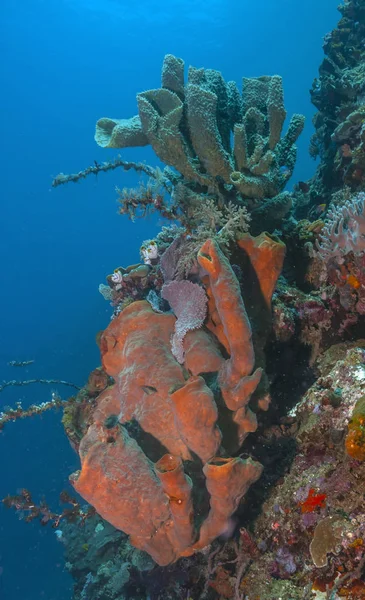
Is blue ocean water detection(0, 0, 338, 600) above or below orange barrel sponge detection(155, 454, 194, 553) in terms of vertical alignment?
above

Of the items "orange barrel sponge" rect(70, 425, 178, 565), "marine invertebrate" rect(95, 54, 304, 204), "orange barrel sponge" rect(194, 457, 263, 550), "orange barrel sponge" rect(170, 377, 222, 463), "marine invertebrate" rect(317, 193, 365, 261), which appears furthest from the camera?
"marine invertebrate" rect(95, 54, 304, 204)

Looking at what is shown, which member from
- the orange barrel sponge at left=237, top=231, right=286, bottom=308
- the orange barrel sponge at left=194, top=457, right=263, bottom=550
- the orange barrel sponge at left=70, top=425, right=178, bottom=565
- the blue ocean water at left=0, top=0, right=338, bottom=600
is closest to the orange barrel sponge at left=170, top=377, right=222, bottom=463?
the orange barrel sponge at left=194, top=457, right=263, bottom=550

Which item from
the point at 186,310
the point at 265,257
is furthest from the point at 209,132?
the point at 186,310

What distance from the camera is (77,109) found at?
102m

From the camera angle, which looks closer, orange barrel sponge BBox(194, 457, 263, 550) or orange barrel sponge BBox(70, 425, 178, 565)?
orange barrel sponge BBox(194, 457, 263, 550)

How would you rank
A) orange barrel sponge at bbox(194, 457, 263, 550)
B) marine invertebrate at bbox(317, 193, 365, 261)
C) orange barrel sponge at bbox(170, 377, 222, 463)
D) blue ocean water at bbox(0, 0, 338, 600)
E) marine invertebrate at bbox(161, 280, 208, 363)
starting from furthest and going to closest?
1. blue ocean water at bbox(0, 0, 338, 600)
2. marine invertebrate at bbox(317, 193, 365, 261)
3. marine invertebrate at bbox(161, 280, 208, 363)
4. orange barrel sponge at bbox(170, 377, 222, 463)
5. orange barrel sponge at bbox(194, 457, 263, 550)

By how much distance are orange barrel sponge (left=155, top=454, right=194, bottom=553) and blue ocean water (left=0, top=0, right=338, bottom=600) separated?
122 feet

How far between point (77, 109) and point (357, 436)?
117582 mm

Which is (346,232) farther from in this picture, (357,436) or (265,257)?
(357,436)

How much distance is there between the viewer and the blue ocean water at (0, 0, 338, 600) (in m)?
59.1

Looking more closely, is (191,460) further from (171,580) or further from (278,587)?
(171,580)

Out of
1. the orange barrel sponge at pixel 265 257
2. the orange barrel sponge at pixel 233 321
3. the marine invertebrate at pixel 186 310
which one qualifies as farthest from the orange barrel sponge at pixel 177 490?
the orange barrel sponge at pixel 265 257

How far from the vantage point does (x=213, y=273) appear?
2834 mm

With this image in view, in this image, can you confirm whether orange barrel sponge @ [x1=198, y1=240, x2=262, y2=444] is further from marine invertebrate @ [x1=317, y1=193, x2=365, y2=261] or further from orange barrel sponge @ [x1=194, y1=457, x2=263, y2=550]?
marine invertebrate @ [x1=317, y1=193, x2=365, y2=261]
